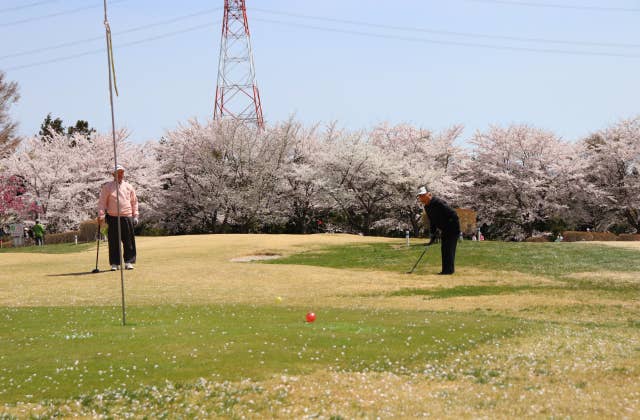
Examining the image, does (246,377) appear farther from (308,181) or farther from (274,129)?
(274,129)

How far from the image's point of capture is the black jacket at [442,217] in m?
20.5

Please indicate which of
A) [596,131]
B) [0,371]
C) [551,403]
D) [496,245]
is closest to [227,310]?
[0,371]

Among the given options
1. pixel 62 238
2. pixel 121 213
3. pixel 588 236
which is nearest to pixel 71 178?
pixel 62 238

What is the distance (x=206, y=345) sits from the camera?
970 cm

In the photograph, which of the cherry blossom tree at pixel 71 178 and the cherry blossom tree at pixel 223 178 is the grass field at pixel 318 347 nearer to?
the cherry blossom tree at pixel 223 178

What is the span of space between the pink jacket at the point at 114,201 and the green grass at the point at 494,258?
790 cm

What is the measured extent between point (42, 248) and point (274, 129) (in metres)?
23.1

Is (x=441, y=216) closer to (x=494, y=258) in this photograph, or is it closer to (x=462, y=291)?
(x=462, y=291)

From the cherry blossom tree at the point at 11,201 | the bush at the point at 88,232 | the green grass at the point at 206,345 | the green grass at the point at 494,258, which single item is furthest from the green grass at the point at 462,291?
the cherry blossom tree at the point at 11,201

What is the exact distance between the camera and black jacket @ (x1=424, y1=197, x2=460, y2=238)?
20.5m

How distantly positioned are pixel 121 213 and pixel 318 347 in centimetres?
1248

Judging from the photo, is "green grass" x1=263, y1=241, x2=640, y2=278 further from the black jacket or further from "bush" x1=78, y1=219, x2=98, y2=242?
"bush" x1=78, y1=219, x2=98, y2=242

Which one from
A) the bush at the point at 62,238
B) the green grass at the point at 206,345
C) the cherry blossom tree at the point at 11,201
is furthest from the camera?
the cherry blossom tree at the point at 11,201

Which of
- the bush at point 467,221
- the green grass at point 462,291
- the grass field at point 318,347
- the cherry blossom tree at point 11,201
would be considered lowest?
the green grass at point 462,291
